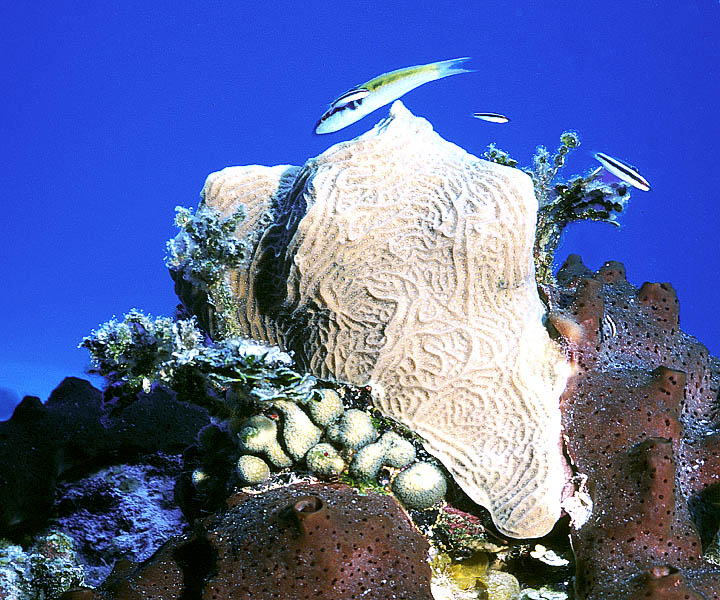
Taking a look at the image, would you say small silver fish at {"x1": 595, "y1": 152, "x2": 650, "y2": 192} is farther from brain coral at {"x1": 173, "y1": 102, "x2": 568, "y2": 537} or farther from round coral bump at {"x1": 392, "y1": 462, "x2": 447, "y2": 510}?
round coral bump at {"x1": 392, "y1": 462, "x2": 447, "y2": 510}

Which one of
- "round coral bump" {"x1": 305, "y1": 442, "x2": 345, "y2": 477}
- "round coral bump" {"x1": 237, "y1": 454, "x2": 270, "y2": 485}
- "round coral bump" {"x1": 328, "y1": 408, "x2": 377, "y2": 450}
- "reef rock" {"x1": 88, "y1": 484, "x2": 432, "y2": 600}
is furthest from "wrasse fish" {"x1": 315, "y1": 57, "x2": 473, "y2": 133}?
"reef rock" {"x1": 88, "y1": 484, "x2": 432, "y2": 600}

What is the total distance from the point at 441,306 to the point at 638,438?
1.43 meters

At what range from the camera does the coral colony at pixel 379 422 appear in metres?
2.56

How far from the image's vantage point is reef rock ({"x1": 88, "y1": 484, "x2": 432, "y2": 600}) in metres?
2.24

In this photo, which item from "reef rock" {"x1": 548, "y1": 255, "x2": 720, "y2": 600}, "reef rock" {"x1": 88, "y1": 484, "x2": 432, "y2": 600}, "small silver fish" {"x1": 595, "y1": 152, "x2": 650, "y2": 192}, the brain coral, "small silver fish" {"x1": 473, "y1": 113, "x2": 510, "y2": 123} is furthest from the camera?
"small silver fish" {"x1": 473, "y1": 113, "x2": 510, "y2": 123}

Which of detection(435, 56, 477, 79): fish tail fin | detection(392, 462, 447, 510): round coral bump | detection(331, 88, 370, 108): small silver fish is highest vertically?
detection(435, 56, 477, 79): fish tail fin

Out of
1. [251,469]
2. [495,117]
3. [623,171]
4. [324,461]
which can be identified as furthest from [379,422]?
[495,117]

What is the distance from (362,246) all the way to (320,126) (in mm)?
990

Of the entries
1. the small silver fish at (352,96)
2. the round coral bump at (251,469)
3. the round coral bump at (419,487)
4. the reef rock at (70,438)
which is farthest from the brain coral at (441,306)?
the reef rock at (70,438)

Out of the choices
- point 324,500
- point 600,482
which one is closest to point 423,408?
point 324,500

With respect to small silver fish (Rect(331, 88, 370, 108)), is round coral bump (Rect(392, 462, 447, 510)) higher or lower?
lower

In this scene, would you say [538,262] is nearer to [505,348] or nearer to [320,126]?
[505,348]

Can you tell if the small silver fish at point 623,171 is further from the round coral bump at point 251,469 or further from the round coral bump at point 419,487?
the round coral bump at point 251,469

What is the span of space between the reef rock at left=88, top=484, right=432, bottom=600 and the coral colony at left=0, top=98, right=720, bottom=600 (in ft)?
0.04
